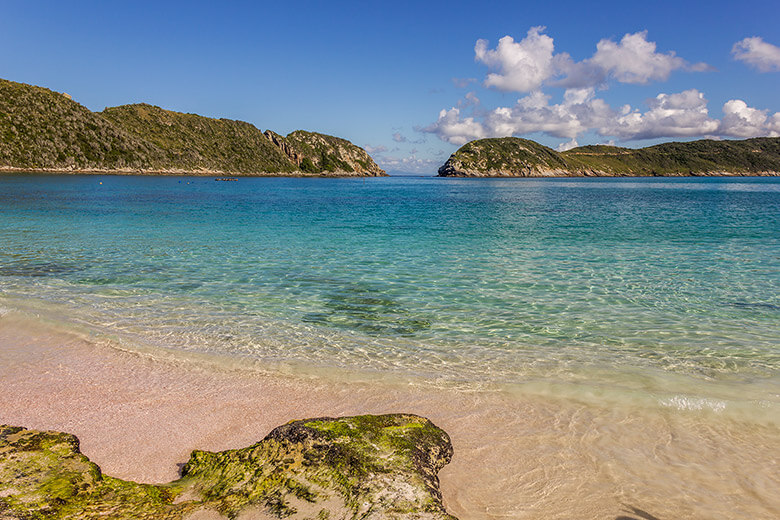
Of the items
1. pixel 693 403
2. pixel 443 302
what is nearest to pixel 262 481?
pixel 693 403

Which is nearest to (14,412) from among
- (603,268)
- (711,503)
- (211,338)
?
(211,338)

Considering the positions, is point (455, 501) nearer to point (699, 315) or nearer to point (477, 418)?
point (477, 418)

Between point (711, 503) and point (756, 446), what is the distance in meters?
1.94

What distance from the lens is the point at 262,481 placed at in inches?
169

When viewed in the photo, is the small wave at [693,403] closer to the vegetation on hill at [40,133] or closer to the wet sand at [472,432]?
the wet sand at [472,432]

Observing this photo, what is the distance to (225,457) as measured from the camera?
480 centimetres

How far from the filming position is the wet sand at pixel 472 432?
15.8 ft

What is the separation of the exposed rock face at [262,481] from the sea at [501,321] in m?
0.86

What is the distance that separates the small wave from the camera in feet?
23.1

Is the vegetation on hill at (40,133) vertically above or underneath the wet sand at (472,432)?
above

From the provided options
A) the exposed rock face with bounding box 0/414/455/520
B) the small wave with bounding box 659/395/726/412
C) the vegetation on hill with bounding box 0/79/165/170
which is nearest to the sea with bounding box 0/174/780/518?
the small wave with bounding box 659/395/726/412

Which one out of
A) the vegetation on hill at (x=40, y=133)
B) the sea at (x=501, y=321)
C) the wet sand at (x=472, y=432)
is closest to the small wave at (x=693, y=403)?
the sea at (x=501, y=321)

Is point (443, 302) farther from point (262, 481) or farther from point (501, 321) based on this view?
point (262, 481)

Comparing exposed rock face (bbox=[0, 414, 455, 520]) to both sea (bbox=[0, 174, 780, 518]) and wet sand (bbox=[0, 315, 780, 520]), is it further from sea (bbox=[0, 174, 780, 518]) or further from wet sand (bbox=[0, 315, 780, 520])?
sea (bbox=[0, 174, 780, 518])
